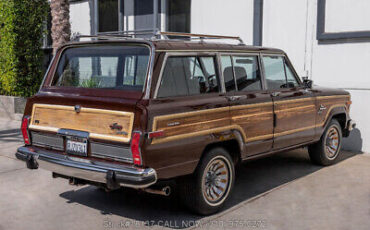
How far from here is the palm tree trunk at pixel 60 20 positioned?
500 inches

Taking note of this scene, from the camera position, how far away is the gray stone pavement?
185 inches

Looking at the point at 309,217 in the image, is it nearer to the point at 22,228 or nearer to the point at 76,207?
the point at 76,207

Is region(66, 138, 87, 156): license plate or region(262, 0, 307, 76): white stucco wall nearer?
region(66, 138, 87, 156): license plate

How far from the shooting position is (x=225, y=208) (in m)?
5.18

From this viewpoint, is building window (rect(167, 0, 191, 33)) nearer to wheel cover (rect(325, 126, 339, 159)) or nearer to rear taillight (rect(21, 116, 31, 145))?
wheel cover (rect(325, 126, 339, 159))

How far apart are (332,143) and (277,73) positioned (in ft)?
6.16

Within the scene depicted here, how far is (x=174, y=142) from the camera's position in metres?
4.43

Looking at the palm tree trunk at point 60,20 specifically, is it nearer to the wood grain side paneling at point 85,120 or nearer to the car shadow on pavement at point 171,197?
the car shadow on pavement at point 171,197

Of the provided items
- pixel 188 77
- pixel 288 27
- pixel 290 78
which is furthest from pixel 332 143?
pixel 188 77

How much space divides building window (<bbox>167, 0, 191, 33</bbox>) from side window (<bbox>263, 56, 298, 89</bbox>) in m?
5.57

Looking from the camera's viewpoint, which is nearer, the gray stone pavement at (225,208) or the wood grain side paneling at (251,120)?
the wood grain side paneling at (251,120)

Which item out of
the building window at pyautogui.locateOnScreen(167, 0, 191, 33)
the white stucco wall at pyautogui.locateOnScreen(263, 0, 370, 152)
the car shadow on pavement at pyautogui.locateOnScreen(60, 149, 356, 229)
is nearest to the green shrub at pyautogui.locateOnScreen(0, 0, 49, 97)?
the building window at pyautogui.locateOnScreen(167, 0, 191, 33)

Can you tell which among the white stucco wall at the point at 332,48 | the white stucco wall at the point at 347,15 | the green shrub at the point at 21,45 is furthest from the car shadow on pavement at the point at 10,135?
the white stucco wall at the point at 347,15

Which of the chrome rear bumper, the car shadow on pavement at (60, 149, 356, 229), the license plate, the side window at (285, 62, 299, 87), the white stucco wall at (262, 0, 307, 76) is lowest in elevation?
the car shadow on pavement at (60, 149, 356, 229)
